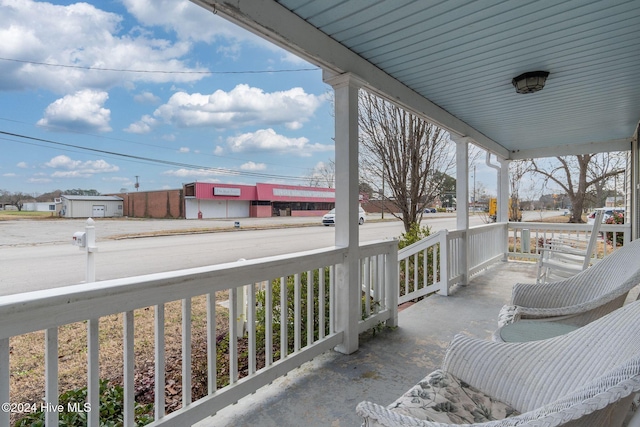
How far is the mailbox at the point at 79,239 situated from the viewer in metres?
2.04

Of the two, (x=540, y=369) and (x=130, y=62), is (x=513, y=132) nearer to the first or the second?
(x=540, y=369)

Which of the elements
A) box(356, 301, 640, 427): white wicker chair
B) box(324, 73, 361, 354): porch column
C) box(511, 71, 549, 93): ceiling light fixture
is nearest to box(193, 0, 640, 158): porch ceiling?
box(511, 71, 549, 93): ceiling light fixture

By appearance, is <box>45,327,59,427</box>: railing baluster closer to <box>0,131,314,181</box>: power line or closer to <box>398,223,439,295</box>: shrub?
<box>0,131,314,181</box>: power line

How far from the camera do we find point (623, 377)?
72cm

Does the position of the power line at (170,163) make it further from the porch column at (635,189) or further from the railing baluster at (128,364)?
the porch column at (635,189)

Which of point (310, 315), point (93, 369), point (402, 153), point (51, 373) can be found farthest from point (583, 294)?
point (402, 153)

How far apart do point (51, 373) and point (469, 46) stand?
9.80ft

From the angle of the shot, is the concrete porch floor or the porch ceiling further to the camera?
the porch ceiling

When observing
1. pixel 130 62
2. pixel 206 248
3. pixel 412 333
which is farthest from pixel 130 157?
pixel 412 333

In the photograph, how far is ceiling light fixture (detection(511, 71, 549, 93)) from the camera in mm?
2812

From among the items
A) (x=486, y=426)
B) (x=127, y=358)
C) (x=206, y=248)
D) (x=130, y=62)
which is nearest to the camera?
(x=486, y=426)

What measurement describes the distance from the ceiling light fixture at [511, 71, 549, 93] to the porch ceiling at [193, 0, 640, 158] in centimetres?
5

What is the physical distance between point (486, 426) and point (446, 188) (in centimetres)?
600

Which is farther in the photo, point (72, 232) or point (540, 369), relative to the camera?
point (72, 232)
